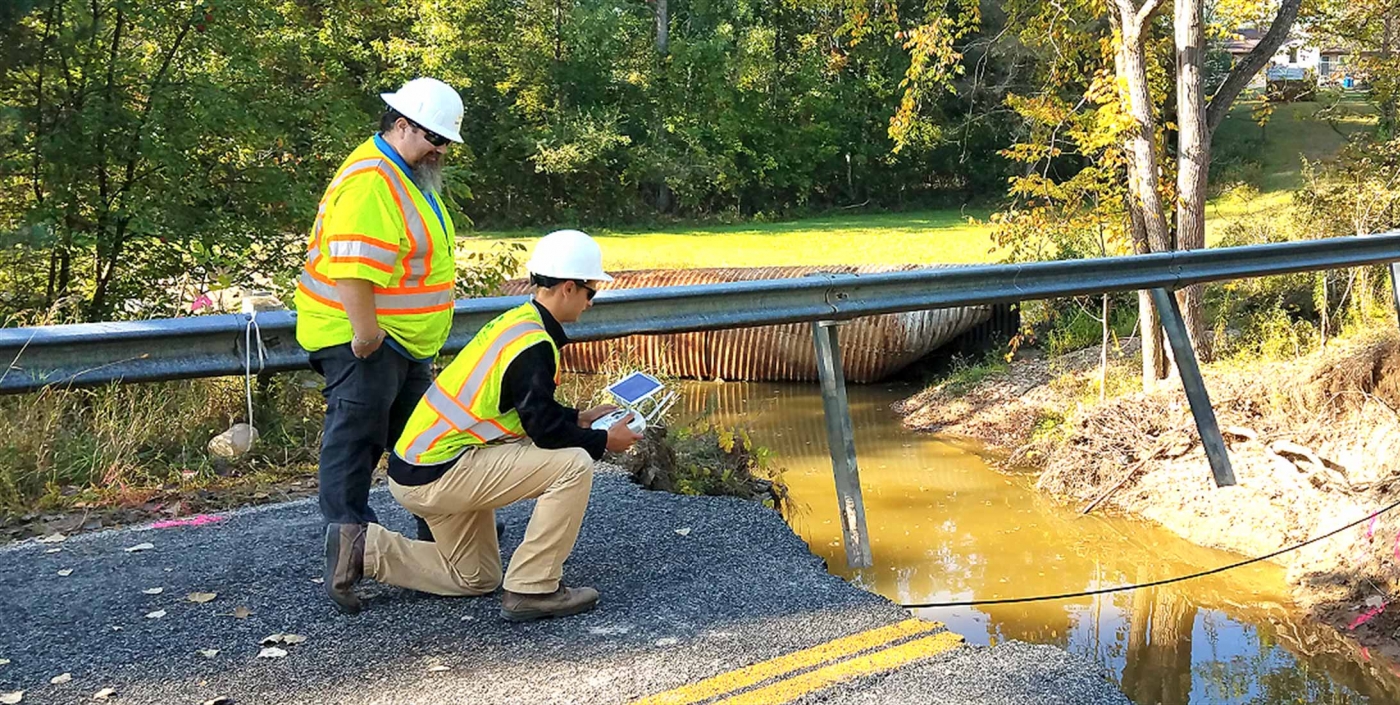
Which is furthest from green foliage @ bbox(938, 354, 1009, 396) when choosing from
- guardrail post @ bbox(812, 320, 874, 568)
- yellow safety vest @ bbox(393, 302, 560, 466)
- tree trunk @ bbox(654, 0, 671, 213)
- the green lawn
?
tree trunk @ bbox(654, 0, 671, 213)

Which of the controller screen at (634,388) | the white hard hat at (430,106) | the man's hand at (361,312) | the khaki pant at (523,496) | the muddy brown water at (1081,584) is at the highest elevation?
the white hard hat at (430,106)

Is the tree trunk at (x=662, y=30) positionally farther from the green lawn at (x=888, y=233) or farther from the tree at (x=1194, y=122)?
the tree at (x=1194, y=122)

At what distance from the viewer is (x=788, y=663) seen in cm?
375

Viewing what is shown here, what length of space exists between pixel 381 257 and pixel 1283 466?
7050 mm

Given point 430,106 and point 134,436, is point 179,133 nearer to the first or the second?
point 134,436

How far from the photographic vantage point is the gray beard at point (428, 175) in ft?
14.5

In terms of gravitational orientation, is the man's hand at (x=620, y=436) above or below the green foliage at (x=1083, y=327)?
above

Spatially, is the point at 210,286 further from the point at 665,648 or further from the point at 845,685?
the point at 845,685

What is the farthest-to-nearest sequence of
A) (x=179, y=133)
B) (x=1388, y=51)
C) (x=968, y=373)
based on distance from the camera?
(x=1388, y=51) → (x=968, y=373) → (x=179, y=133)

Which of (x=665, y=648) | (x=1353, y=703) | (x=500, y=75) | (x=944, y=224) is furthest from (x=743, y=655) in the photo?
(x=500, y=75)

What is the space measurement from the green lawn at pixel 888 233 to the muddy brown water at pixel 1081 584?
5.35 metres

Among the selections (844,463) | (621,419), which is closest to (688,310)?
(844,463)

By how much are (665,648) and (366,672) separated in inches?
36.6

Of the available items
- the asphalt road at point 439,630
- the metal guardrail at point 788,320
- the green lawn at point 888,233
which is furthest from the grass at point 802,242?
the asphalt road at point 439,630
